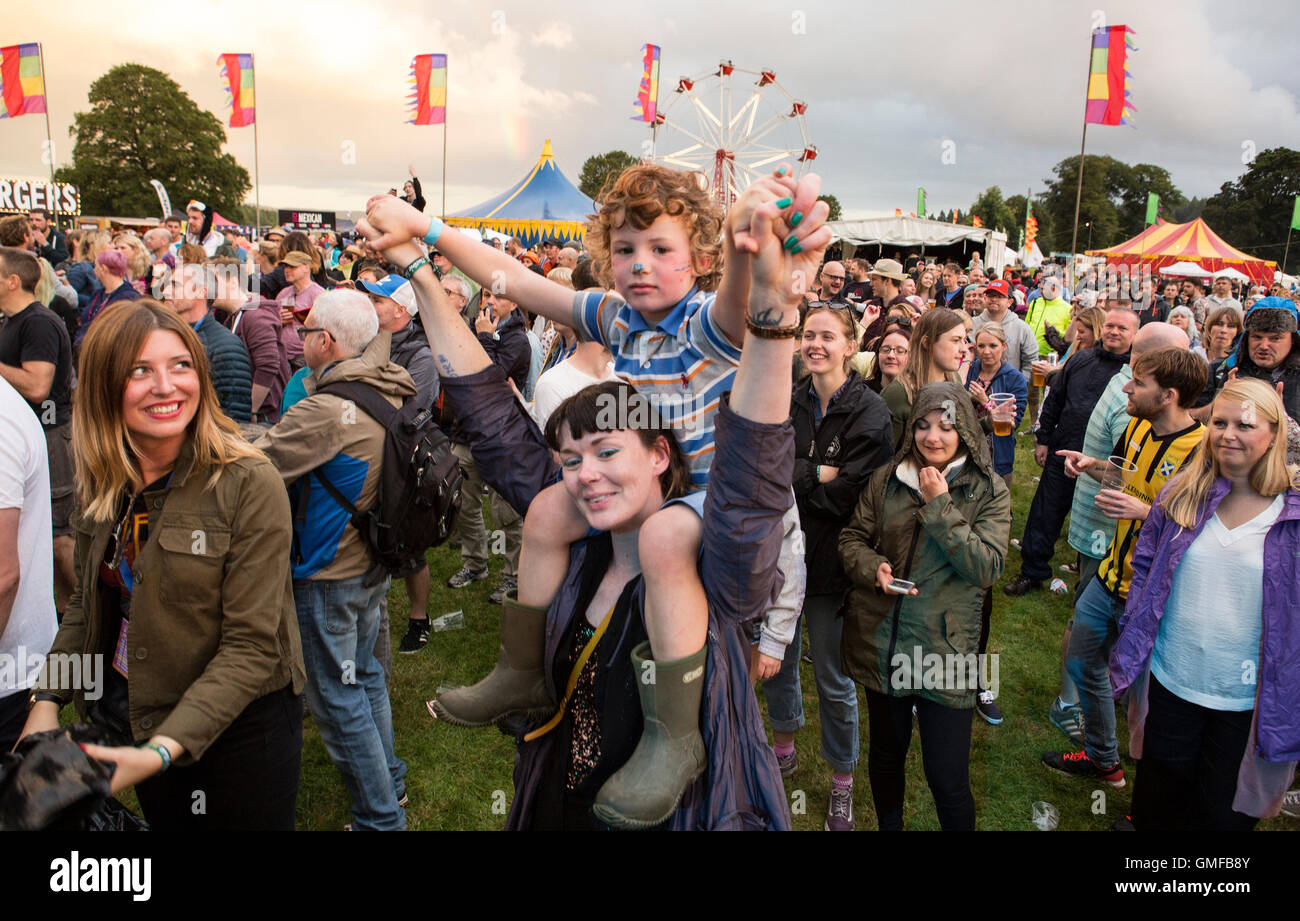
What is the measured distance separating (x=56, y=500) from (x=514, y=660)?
405 cm

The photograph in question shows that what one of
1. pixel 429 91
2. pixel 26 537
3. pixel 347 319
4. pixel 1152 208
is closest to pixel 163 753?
pixel 26 537

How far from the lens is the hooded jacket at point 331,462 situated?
2.95 meters

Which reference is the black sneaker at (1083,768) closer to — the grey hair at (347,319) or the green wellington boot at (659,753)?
the green wellington boot at (659,753)

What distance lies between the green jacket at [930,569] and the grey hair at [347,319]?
7.36ft

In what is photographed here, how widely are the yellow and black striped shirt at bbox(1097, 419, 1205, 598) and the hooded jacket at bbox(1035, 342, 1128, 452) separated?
1860 mm

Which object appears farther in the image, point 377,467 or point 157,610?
point 377,467

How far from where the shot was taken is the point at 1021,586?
612cm

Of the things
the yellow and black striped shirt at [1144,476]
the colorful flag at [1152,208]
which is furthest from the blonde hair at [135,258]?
the colorful flag at [1152,208]

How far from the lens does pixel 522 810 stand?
1.66 meters

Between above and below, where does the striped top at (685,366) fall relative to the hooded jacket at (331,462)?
above

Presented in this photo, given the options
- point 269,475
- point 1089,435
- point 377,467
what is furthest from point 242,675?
point 1089,435

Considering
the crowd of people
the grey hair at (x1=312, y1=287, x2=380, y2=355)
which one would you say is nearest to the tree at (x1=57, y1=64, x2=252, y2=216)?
the crowd of people
